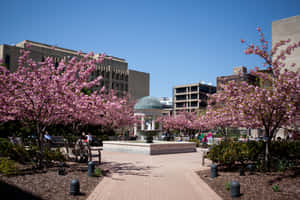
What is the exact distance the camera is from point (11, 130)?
29.8 metres

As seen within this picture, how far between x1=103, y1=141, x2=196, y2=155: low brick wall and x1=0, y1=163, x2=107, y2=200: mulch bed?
390 inches

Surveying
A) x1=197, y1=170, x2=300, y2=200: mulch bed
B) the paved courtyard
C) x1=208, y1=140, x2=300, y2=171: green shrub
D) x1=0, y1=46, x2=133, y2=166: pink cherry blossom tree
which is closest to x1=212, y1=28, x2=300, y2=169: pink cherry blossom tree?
x1=208, y1=140, x2=300, y2=171: green shrub

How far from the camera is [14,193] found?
27.7ft

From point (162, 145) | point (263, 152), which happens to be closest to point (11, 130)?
point (162, 145)

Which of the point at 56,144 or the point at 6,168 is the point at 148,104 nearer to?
the point at 56,144

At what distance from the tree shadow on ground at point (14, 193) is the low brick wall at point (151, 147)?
12739 millimetres

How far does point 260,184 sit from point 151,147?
464 inches

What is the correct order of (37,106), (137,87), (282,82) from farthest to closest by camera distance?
(137,87) < (37,106) < (282,82)

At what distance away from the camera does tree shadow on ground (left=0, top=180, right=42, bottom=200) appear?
8.06 meters

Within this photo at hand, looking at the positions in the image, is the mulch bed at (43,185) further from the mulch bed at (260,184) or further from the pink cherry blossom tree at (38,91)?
the mulch bed at (260,184)

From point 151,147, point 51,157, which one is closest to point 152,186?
point 51,157

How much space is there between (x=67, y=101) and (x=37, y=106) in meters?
1.63

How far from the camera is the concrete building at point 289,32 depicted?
29.6 meters

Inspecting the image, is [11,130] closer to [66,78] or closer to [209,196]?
[66,78]
